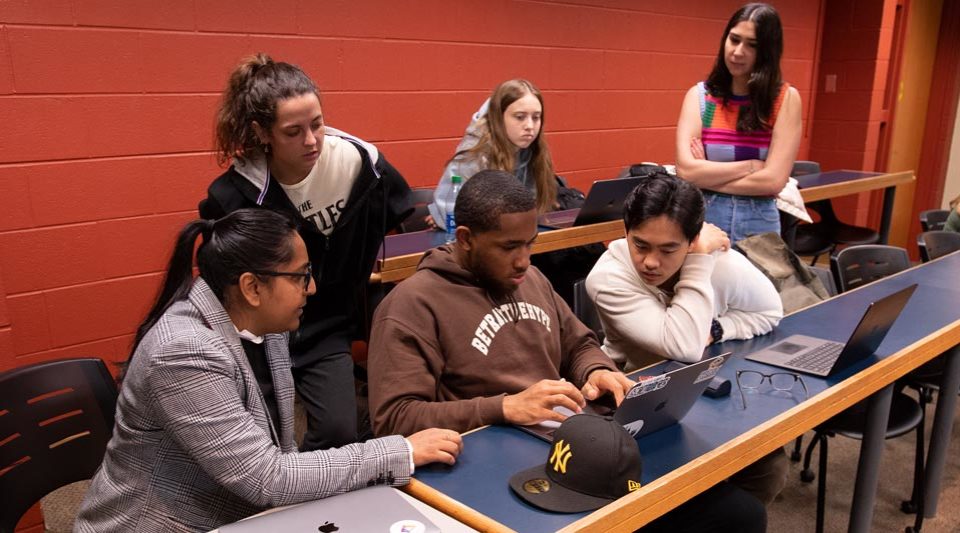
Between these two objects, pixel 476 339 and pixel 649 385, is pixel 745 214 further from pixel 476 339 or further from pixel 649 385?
pixel 649 385

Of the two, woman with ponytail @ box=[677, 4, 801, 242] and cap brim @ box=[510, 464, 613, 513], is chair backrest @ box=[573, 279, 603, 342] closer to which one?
woman with ponytail @ box=[677, 4, 801, 242]

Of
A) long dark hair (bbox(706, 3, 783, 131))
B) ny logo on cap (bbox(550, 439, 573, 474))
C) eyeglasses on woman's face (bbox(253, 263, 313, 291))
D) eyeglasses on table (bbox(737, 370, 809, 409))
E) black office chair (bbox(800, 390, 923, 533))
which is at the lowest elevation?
black office chair (bbox(800, 390, 923, 533))

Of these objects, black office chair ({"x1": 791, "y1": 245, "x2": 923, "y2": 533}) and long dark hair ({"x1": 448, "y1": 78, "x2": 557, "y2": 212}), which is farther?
long dark hair ({"x1": 448, "y1": 78, "x2": 557, "y2": 212})

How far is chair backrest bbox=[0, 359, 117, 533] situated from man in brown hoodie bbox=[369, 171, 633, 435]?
2.02ft

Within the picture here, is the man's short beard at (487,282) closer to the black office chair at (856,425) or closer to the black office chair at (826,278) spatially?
the black office chair at (856,425)

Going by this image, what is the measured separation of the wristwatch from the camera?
198 cm

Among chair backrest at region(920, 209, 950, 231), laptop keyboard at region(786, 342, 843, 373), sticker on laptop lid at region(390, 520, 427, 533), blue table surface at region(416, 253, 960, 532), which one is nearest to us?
sticker on laptop lid at region(390, 520, 427, 533)

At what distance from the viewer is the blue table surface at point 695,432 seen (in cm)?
118

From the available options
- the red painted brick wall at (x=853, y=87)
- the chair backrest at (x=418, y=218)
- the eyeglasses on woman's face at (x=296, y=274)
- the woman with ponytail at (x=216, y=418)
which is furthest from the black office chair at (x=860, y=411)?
the red painted brick wall at (x=853, y=87)

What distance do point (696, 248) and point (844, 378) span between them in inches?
18.1

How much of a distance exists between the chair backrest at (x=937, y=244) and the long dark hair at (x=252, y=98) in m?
2.65

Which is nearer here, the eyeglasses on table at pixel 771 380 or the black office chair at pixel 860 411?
the eyeglasses on table at pixel 771 380

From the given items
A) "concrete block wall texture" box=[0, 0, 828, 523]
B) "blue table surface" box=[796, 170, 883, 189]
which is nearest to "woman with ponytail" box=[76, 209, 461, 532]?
"concrete block wall texture" box=[0, 0, 828, 523]

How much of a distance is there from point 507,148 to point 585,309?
1.10 metres
